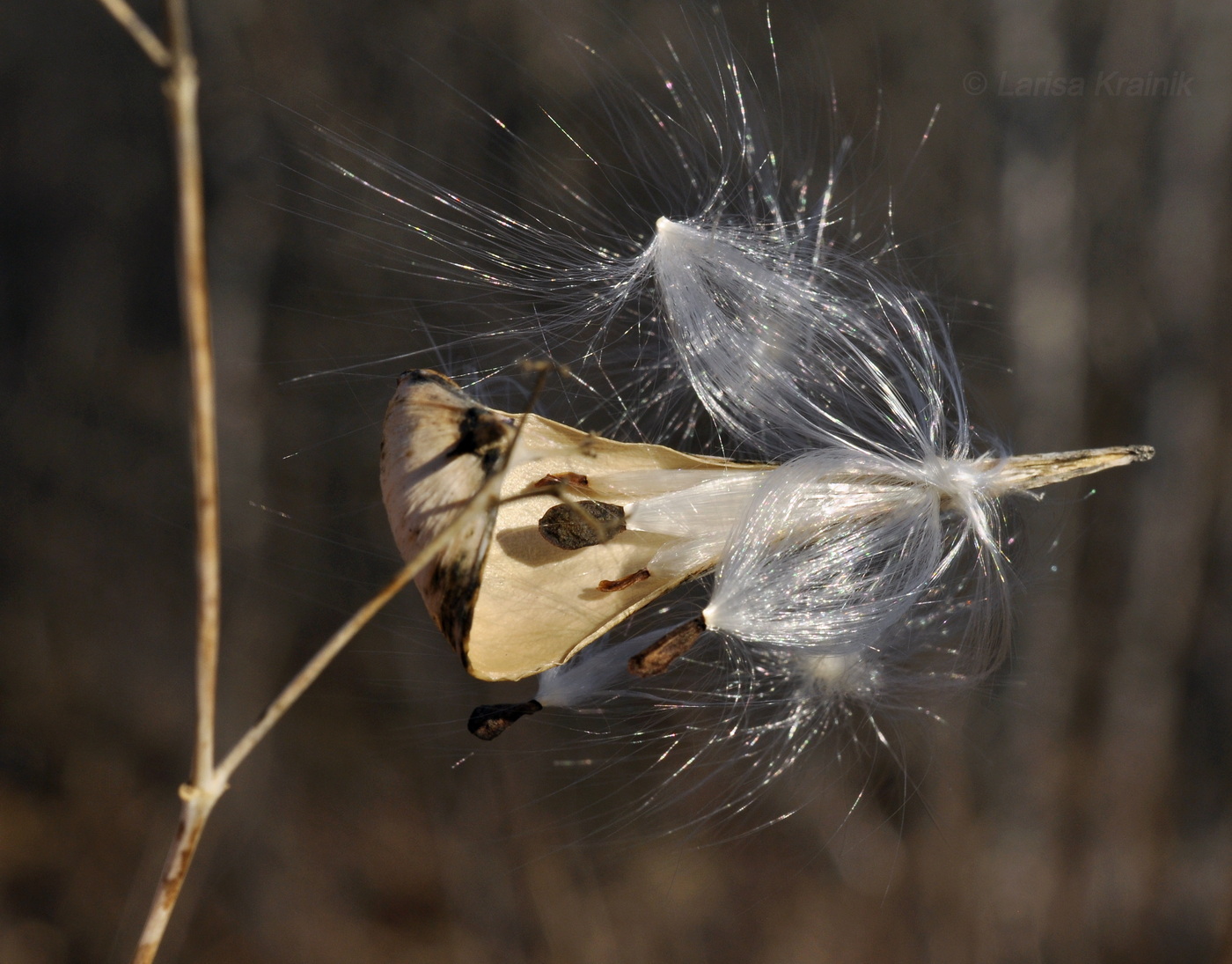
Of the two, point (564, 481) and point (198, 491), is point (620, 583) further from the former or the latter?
point (198, 491)

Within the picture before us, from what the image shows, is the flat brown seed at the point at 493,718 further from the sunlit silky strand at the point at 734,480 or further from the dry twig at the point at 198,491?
the dry twig at the point at 198,491

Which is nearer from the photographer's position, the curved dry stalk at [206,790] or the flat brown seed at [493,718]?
the curved dry stalk at [206,790]

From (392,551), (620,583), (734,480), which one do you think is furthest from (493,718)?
(392,551)

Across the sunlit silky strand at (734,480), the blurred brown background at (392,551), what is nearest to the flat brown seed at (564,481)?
the sunlit silky strand at (734,480)

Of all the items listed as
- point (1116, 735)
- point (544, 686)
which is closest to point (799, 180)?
point (544, 686)

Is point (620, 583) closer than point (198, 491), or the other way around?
point (198, 491)

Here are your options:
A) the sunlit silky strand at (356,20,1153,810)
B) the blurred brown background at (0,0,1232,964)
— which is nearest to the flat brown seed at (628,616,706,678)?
the sunlit silky strand at (356,20,1153,810)

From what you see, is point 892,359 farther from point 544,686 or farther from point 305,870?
point 305,870
